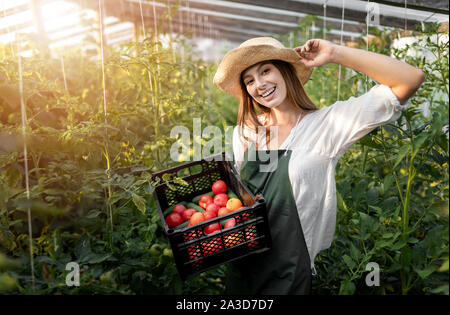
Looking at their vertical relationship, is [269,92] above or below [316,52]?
below

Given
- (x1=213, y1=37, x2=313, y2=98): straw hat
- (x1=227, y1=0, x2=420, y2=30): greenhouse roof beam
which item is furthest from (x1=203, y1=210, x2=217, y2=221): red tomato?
(x1=227, y1=0, x2=420, y2=30): greenhouse roof beam

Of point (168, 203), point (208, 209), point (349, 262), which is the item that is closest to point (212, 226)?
point (208, 209)

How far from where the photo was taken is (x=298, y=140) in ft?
3.88

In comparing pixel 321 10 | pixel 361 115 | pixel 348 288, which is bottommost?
pixel 348 288

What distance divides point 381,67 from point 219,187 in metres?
0.74

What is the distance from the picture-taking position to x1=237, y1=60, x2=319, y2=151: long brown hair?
1271 mm

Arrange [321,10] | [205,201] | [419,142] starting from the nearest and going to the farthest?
[419,142] → [205,201] → [321,10]

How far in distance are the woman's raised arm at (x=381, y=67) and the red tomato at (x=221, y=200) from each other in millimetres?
605

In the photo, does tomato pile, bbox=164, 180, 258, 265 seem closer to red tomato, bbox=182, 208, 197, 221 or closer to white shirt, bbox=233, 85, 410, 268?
red tomato, bbox=182, 208, 197, 221

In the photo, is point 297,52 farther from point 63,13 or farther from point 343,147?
point 63,13

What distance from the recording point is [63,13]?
4.11 metres

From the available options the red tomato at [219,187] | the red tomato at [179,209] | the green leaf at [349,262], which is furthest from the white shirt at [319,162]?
the red tomato at [179,209]

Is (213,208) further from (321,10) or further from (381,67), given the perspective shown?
(321,10)
